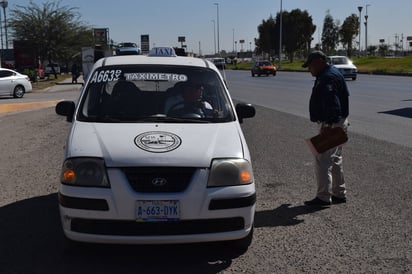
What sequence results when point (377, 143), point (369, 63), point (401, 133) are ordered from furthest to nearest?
1. point (369, 63)
2. point (401, 133)
3. point (377, 143)

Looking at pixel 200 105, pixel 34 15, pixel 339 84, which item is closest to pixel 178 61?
pixel 200 105

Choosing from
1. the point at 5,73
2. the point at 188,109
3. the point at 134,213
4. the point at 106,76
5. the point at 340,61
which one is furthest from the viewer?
the point at 340,61

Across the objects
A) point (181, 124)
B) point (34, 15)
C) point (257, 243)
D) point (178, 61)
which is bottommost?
point (257, 243)

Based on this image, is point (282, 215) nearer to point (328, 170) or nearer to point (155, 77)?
point (328, 170)

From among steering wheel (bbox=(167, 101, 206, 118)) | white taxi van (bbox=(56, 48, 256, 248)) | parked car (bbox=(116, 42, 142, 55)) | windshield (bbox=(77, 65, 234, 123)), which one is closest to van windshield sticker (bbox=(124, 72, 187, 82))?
windshield (bbox=(77, 65, 234, 123))

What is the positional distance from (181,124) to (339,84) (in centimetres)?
210

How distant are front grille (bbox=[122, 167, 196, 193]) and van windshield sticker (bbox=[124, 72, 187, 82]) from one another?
5.55 ft

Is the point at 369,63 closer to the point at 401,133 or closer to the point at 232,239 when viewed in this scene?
the point at 401,133

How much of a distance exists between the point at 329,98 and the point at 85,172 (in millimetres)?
2948

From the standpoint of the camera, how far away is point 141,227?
14.4 feet

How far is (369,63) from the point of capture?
2452 inches

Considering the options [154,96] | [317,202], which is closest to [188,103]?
[154,96]

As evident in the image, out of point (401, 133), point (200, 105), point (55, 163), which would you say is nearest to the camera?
point (200, 105)

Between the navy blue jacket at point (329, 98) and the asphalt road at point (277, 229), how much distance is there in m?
1.05
